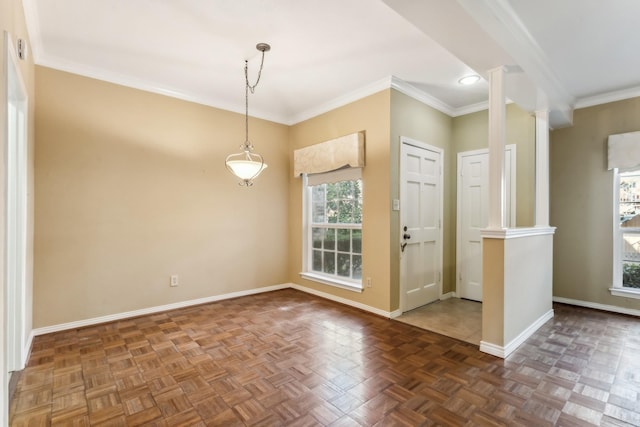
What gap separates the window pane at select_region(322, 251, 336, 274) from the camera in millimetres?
4156

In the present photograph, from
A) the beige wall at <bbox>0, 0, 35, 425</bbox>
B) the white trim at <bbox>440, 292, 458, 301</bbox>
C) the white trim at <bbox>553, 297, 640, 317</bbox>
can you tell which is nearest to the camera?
the beige wall at <bbox>0, 0, 35, 425</bbox>

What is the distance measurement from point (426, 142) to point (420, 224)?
101 cm

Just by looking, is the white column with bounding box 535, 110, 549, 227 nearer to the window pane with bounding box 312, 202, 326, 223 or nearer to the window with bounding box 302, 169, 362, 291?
the window with bounding box 302, 169, 362, 291

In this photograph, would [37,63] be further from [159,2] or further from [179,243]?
[179,243]

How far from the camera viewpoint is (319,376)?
Result: 214 cm

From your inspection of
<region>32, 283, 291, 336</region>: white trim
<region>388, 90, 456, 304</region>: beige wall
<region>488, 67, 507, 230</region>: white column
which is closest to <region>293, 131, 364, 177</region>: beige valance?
<region>388, 90, 456, 304</region>: beige wall

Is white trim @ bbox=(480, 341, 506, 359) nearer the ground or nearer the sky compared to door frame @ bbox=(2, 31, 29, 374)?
nearer the ground

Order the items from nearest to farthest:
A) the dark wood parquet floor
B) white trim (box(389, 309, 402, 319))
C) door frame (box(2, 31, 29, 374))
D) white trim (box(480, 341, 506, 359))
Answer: the dark wood parquet floor < door frame (box(2, 31, 29, 374)) < white trim (box(480, 341, 506, 359)) < white trim (box(389, 309, 402, 319))

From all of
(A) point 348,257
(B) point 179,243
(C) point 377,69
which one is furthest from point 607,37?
(B) point 179,243

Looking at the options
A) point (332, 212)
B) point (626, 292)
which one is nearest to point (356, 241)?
point (332, 212)

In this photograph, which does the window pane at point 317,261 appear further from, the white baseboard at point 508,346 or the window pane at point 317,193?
the white baseboard at point 508,346

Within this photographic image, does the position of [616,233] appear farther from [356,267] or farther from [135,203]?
[135,203]

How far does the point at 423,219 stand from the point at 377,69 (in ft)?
5.95

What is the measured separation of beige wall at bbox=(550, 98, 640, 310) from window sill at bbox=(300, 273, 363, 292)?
102 inches
